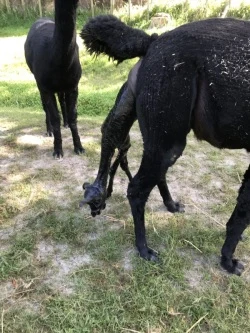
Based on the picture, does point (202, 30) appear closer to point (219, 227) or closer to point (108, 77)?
point (219, 227)

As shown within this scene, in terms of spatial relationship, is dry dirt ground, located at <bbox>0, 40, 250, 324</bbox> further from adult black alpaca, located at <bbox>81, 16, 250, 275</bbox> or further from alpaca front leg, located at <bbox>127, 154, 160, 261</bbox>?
adult black alpaca, located at <bbox>81, 16, 250, 275</bbox>

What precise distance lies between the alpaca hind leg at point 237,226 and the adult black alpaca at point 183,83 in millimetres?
15

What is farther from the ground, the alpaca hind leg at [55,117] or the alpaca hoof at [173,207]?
the alpaca hind leg at [55,117]

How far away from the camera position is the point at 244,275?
2945 mm

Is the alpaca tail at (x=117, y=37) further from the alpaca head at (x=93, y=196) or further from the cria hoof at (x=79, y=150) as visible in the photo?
the cria hoof at (x=79, y=150)

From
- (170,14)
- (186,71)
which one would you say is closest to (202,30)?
(186,71)

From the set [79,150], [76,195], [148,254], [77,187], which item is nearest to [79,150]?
[79,150]

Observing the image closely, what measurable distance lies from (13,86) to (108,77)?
2.26 meters

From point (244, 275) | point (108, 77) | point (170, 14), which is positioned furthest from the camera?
point (170, 14)

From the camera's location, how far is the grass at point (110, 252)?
2.57 m

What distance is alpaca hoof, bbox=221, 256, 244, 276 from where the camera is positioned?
2957 mm

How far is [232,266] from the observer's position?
9.72 ft

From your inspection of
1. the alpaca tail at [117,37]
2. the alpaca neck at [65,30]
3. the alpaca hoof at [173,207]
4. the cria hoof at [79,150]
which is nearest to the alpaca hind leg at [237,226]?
the alpaca hoof at [173,207]

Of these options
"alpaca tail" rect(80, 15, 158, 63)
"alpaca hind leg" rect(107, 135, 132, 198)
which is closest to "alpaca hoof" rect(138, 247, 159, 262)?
"alpaca hind leg" rect(107, 135, 132, 198)
